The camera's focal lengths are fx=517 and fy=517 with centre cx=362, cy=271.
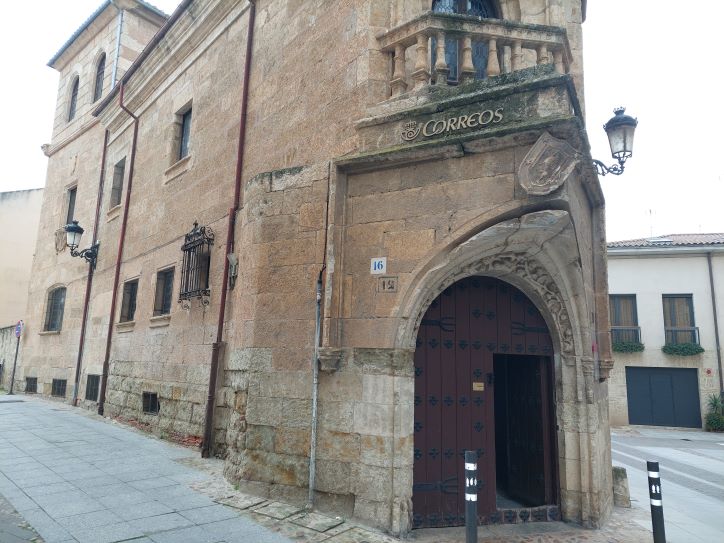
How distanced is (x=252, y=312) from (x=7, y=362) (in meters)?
14.6

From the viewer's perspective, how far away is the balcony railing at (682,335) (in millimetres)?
18891

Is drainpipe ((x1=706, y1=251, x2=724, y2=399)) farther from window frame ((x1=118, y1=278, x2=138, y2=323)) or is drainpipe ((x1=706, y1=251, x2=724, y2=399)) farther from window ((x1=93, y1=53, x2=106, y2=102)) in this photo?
window ((x1=93, y1=53, x2=106, y2=102))

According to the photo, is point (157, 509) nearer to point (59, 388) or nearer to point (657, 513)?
point (657, 513)

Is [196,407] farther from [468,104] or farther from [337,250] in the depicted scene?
[468,104]

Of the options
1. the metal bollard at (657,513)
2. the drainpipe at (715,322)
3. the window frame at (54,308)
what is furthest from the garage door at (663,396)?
the window frame at (54,308)

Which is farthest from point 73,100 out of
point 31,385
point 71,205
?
point 31,385

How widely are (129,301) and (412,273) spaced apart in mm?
7823

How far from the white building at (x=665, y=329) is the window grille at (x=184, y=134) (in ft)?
54.4

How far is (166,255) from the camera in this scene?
9172 mm

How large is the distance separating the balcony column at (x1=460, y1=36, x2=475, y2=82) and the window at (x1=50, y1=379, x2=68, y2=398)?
11595mm

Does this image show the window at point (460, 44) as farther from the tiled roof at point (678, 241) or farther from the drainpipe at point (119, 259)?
the tiled roof at point (678, 241)

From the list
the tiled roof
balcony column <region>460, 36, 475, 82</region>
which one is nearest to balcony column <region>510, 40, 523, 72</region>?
balcony column <region>460, 36, 475, 82</region>

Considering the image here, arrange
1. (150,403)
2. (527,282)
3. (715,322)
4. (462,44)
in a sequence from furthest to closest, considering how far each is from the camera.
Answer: (715,322) → (150,403) → (527,282) → (462,44)

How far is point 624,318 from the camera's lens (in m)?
19.9
